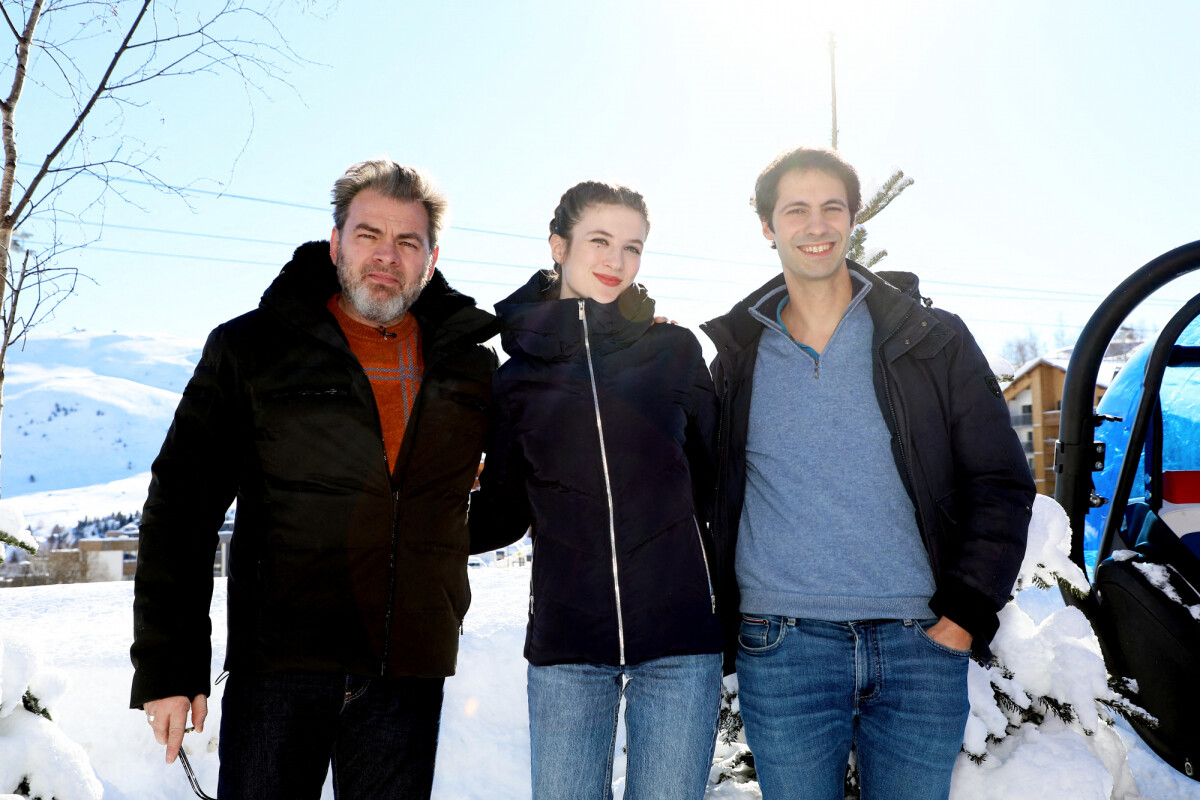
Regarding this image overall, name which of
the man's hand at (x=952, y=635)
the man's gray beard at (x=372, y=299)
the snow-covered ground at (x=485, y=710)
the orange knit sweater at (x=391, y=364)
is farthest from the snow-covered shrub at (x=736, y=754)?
the man's gray beard at (x=372, y=299)

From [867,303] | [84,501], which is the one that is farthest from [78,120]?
[84,501]

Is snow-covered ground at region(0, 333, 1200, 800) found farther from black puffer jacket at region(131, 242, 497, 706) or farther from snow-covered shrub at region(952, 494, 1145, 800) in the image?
black puffer jacket at region(131, 242, 497, 706)

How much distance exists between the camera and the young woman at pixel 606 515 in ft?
7.24

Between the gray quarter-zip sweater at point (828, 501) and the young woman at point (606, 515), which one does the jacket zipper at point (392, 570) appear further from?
the gray quarter-zip sweater at point (828, 501)

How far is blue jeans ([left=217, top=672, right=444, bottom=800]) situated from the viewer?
2.17 metres

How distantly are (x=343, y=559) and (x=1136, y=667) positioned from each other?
13.1ft

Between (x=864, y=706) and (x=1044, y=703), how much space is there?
5.44 feet

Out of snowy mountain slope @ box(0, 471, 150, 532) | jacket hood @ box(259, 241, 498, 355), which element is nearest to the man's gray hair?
jacket hood @ box(259, 241, 498, 355)

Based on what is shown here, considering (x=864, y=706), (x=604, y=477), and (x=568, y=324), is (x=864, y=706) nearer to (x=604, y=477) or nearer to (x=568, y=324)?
(x=604, y=477)

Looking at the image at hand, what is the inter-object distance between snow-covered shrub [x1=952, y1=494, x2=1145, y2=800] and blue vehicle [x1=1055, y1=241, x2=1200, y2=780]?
0.43 metres

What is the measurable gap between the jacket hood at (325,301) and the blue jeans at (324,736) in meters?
1.02

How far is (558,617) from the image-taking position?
2.23 meters

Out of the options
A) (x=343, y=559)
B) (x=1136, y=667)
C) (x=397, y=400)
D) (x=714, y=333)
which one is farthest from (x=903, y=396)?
(x=1136, y=667)

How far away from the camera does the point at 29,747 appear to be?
2.90 metres
